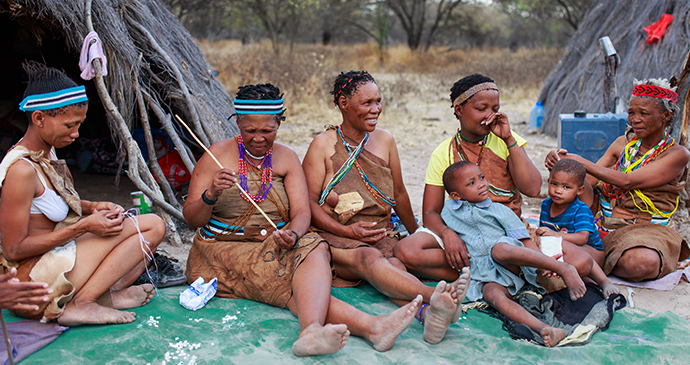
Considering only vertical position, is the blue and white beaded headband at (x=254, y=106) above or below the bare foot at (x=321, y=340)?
above

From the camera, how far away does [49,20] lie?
3645 mm

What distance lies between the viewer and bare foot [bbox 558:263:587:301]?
2.57 meters

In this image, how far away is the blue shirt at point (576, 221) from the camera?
312cm

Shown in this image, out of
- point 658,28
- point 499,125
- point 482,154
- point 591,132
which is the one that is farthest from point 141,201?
point 658,28

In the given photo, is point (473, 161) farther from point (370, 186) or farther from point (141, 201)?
point (141, 201)

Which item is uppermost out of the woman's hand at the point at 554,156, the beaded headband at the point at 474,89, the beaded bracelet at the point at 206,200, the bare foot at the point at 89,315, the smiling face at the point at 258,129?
the beaded headband at the point at 474,89

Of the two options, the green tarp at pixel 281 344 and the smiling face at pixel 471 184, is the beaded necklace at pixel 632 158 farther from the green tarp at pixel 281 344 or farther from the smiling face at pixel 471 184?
the smiling face at pixel 471 184

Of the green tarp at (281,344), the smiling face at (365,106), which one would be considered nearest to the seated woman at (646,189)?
the green tarp at (281,344)

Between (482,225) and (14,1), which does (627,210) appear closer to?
(482,225)

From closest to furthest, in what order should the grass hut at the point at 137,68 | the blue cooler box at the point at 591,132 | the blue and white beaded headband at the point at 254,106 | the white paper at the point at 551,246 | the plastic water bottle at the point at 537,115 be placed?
the blue and white beaded headband at the point at 254,106
the white paper at the point at 551,246
the grass hut at the point at 137,68
the blue cooler box at the point at 591,132
the plastic water bottle at the point at 537,115

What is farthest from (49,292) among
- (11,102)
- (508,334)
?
(11,102)

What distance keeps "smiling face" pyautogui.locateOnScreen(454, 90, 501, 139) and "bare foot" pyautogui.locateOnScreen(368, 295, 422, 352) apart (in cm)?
131

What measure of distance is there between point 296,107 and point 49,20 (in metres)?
7.09

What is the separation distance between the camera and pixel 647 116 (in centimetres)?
320
